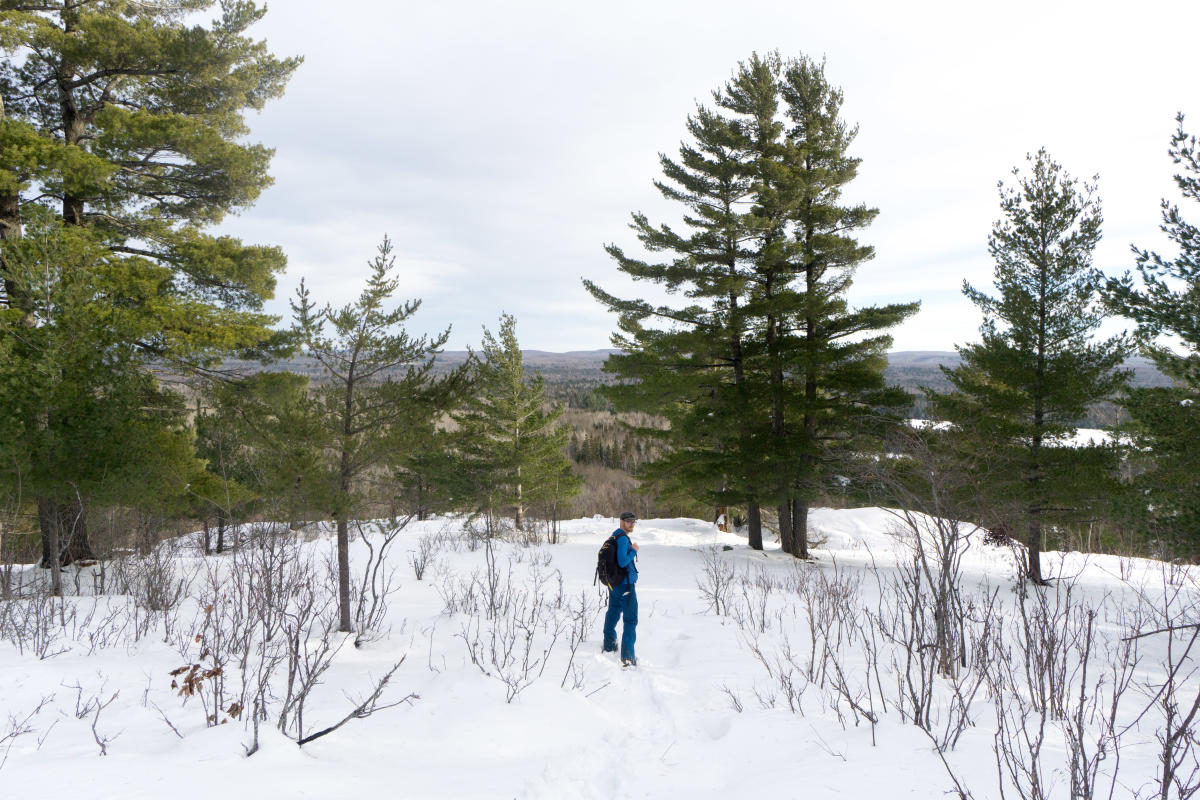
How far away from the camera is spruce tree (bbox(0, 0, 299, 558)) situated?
1025 centimetres

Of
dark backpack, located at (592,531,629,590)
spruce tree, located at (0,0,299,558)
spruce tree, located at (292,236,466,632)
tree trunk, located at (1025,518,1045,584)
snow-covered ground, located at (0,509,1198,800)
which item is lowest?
tree trunk, located at (1025,518,1045,584)

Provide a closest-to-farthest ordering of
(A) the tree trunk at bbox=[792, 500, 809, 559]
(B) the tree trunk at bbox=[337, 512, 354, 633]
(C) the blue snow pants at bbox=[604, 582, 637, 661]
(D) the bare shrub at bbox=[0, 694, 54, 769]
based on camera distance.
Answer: (D) the bare shrub at bbox=[0, 694, 54, 769] < (C) the blue snow pants at bbox=[604, 582, 637, 661] < (B) the tree trunk at bbox=[337, 512, 354, 633] < (A) the tree trunk at bbox=[792, 500, 809, 559]

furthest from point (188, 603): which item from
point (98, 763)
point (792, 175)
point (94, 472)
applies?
point (792, 175)

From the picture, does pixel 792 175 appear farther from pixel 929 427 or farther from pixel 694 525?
pixel 694 525

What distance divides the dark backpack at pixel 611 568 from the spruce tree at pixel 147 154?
861 centimetres

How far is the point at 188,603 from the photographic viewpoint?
839 centimetres

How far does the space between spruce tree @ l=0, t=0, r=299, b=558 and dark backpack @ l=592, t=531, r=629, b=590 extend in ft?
28.3

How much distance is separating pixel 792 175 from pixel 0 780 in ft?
49.8

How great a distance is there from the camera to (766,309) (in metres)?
14.0

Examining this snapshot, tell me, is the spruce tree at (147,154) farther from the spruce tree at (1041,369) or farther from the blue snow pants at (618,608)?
the spruce tree at (1041,369)

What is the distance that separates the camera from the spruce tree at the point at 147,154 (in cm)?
1025

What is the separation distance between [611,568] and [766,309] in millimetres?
9193

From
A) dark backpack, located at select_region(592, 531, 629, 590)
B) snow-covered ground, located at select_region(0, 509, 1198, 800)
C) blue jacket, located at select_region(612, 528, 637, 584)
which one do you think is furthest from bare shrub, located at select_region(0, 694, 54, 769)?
blue jacket, located at select_region(612, 528, 637, 584)

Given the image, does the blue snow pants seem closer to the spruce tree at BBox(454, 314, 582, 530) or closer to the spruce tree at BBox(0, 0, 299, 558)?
the spruce tree at BBox(0, 0, 299, 558)
